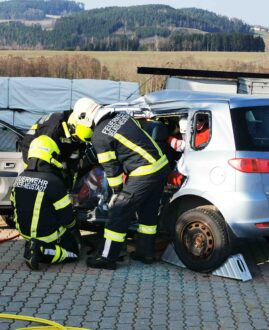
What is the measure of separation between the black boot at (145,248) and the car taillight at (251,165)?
129 centimetres

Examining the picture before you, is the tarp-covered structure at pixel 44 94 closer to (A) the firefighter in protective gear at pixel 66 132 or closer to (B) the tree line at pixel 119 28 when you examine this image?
(A) the firefighter in protective gear at pixel 66 132

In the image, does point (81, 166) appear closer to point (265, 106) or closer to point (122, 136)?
point (122, 136)

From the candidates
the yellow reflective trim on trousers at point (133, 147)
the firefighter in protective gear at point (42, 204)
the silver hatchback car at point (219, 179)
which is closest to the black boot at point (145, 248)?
the silver hatchback car at point (219, 179)

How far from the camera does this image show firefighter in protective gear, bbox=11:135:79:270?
6.19m

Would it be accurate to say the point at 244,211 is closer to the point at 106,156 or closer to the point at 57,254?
the point at 106,156

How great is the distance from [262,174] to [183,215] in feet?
3.03

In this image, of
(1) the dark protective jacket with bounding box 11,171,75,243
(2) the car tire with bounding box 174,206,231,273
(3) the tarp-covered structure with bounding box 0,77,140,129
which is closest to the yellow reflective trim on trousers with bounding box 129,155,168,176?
(2) the car tire with bounding box 174,206,231,273

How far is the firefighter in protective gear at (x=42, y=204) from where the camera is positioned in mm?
6188

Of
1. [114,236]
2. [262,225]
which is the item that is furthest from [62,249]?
[262,225]

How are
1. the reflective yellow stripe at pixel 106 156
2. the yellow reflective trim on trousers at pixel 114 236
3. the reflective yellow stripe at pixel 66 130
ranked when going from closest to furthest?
the reflective yellow stripe at pixel 106 156, the yellow reflective trim on trousers at pixel 114 236, the reflective yellow stripe at pixel 66 130

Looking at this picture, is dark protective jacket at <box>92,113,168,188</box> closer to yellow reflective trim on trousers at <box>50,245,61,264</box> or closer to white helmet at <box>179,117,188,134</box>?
white helmet at <box>179,117,188,134</box>

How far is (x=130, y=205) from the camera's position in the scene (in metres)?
6.09

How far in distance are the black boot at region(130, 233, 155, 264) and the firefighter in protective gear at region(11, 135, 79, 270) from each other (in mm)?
725

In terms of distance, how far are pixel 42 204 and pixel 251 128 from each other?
2125 millimetres
